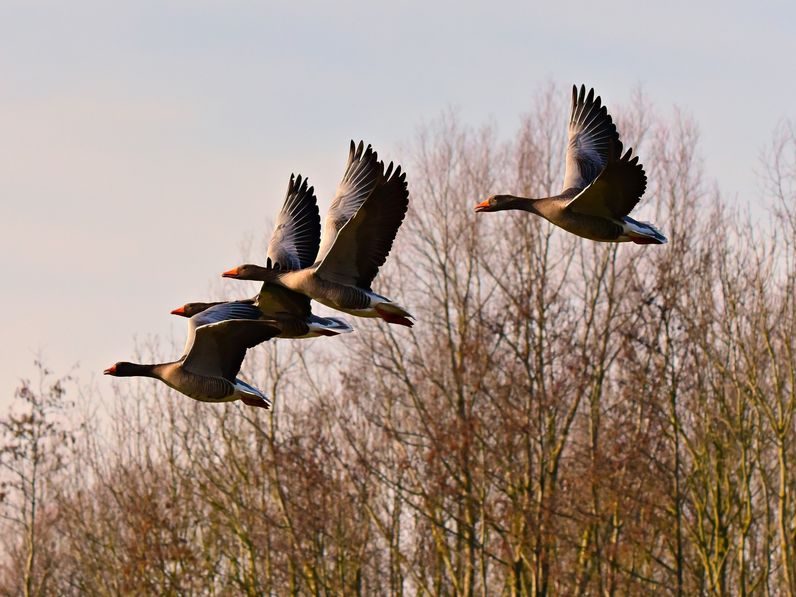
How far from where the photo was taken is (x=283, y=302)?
16.9 meters

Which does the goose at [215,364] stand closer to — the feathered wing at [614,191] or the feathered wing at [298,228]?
the feathered wing at [298,228]

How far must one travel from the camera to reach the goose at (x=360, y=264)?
49.0 feet

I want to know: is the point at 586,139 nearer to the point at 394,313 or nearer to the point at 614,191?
the point at 614,191

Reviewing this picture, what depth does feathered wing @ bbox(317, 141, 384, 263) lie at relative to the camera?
56.6ft

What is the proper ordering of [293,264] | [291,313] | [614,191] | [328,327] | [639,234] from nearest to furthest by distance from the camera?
[614,191] < [639,234] < [328,327] < [291,313] < [293,264]

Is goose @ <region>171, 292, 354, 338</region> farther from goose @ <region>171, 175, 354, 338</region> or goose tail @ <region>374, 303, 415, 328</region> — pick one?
goose tail @ <region>374, 303, 415, 328</region>

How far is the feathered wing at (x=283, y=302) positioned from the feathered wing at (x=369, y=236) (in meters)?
1.01

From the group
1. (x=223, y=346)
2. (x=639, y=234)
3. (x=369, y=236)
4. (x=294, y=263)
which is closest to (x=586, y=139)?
(x=639, y=234)

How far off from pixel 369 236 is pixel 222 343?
6.21 ft

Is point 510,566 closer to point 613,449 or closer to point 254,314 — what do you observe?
point 613,449

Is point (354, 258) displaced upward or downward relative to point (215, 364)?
upward

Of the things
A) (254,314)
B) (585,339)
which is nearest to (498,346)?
(585,339)

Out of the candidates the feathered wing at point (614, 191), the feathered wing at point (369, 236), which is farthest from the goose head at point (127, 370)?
the feathered wing at point (614, 191)

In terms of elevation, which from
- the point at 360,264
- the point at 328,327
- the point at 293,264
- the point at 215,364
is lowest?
the point at 215,364
